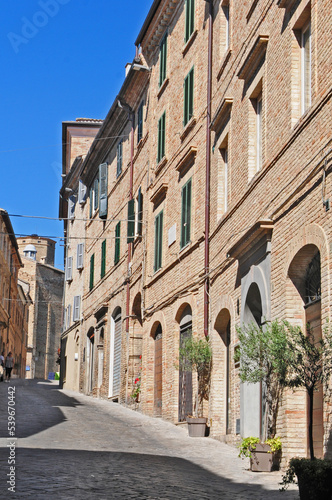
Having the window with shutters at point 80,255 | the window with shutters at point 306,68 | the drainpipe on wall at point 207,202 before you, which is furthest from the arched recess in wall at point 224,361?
the window with shutters at point 80,255

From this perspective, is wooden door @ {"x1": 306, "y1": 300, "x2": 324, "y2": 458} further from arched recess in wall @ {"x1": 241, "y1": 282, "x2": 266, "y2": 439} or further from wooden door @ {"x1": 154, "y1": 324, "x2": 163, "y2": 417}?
wooden door @ {"x1": 154, "y1": 324, "x2": 163, "y2": 417}

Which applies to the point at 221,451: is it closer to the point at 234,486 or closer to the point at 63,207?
the point at 234,486

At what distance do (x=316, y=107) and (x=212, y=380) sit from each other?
7.06 metres

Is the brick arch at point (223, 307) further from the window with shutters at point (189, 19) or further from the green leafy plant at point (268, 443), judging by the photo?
the window with shutters at point (189, 19)

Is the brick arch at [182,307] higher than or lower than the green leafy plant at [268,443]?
higher

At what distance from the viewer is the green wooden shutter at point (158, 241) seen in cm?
2070

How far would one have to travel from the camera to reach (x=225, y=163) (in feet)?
53.3

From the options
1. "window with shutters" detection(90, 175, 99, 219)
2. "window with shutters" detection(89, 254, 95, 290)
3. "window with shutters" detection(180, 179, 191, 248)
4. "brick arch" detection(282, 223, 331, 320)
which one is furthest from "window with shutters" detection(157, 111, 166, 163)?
"window with shutters" detection(89, 254, 95, 290)

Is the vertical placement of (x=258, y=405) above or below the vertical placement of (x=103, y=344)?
below

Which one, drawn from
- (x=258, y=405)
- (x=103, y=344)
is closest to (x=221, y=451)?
(x=258, y=405)

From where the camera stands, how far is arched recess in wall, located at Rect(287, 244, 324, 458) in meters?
10.6

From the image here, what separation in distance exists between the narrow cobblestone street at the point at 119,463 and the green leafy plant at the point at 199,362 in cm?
81

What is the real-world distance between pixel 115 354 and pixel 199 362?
36.4ft

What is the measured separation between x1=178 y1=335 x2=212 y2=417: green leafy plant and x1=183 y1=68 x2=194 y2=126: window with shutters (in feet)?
18.3
